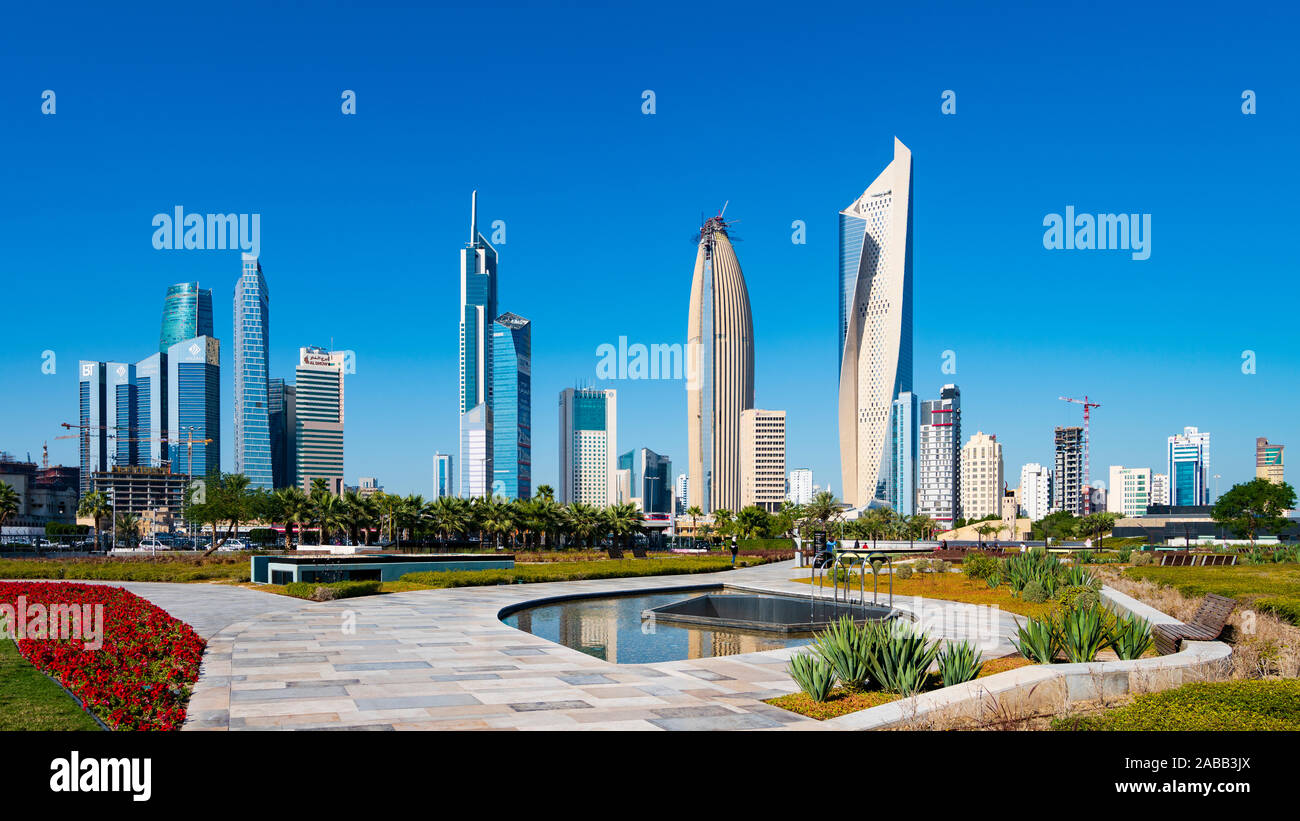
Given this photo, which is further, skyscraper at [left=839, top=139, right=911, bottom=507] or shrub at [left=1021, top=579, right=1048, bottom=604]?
skyscraper at [left=839, top=139, right=911, bottom=507]

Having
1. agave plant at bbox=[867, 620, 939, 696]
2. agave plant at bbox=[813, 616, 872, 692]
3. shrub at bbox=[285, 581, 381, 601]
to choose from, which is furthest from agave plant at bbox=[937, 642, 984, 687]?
shrub at bbox=[285, 581, 381, 601]

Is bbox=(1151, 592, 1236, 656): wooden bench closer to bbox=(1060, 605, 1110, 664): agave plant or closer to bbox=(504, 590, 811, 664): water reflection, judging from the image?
bbox=(1060, 605, 1110, 664): agave plant

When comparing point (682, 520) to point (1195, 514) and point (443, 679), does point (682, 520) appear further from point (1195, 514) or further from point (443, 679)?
point (443, 679)

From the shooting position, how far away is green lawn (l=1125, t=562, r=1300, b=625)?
556 inches

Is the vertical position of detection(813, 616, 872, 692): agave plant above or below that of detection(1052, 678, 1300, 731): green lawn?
below

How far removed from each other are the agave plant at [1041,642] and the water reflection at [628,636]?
543 cm

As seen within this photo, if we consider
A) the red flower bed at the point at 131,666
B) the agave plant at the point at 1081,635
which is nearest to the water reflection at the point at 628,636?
the agave plant at the point at 1081,635

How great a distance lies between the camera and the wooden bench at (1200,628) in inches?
495

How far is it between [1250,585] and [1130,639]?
298 inches

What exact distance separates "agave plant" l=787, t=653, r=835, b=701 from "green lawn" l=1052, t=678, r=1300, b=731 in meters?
2.78

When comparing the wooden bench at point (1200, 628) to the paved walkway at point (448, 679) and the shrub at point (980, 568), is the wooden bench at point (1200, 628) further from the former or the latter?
the shrub at point (980, 568)

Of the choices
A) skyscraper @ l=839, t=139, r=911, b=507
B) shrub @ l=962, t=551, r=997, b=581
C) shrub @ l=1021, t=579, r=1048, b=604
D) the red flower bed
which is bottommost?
shrub @ l=962, t=551, r=997, b=581
